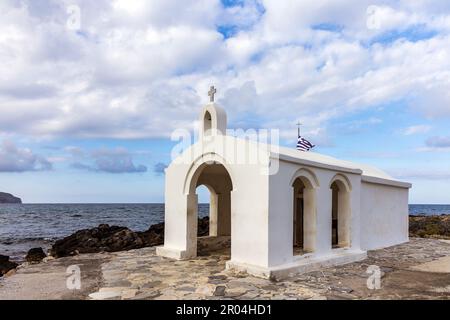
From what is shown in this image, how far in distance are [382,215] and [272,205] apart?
7.56m

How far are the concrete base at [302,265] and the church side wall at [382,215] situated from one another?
2.59 meters

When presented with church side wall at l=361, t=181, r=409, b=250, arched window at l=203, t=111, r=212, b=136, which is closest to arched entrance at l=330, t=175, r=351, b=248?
church side wall at l=361, t=181, r=409, b=250

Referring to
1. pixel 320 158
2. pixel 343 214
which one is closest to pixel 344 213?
pixel 343 214

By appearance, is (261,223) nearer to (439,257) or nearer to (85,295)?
(85,295)

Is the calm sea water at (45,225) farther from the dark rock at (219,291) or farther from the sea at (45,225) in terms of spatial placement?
the dark rock at (219,291)

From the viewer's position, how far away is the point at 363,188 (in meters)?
13.8

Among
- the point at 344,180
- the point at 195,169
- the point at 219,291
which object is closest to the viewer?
the point at 219,291

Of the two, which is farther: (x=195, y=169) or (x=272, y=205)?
(x=195, y=169)

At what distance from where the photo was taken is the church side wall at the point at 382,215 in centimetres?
1392

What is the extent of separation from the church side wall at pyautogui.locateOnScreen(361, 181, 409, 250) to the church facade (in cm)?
4

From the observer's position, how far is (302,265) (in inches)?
374

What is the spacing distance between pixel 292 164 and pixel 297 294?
3338 mm

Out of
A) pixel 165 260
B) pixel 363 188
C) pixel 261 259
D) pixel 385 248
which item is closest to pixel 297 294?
pixel 261 259

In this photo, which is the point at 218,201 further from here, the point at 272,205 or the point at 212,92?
the point at 272,205
